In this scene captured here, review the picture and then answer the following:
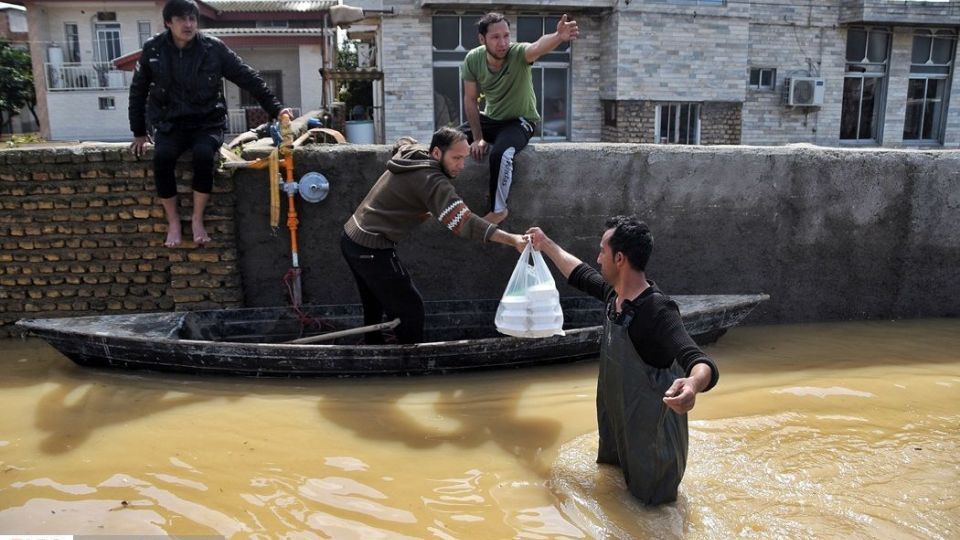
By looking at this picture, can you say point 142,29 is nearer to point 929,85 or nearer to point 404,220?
point 929,85

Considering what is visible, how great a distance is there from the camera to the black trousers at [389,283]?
5.09m

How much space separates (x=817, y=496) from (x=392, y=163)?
3.07 m

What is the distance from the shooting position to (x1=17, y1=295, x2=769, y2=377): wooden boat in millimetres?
5027

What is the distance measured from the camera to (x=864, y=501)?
3.73m

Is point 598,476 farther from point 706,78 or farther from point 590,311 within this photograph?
point 706,78

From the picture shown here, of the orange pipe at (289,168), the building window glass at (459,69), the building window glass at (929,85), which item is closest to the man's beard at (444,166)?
the orange pipe at (289,168)

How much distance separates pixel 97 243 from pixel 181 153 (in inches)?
39.8

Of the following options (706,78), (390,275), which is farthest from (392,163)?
(706,78)

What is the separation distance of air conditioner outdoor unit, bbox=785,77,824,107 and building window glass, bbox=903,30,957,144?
10.1 ft

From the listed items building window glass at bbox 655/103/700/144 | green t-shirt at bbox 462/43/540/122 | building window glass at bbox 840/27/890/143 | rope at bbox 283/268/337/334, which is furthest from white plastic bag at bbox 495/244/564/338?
building window glass at bbox 840/27/890/143

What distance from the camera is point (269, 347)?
16.5ft

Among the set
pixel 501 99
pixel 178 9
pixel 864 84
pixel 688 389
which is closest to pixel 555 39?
pixel 501 99

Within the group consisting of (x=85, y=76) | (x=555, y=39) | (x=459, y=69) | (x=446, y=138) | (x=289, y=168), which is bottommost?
(x=289, y=168)

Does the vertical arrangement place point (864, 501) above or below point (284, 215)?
below
